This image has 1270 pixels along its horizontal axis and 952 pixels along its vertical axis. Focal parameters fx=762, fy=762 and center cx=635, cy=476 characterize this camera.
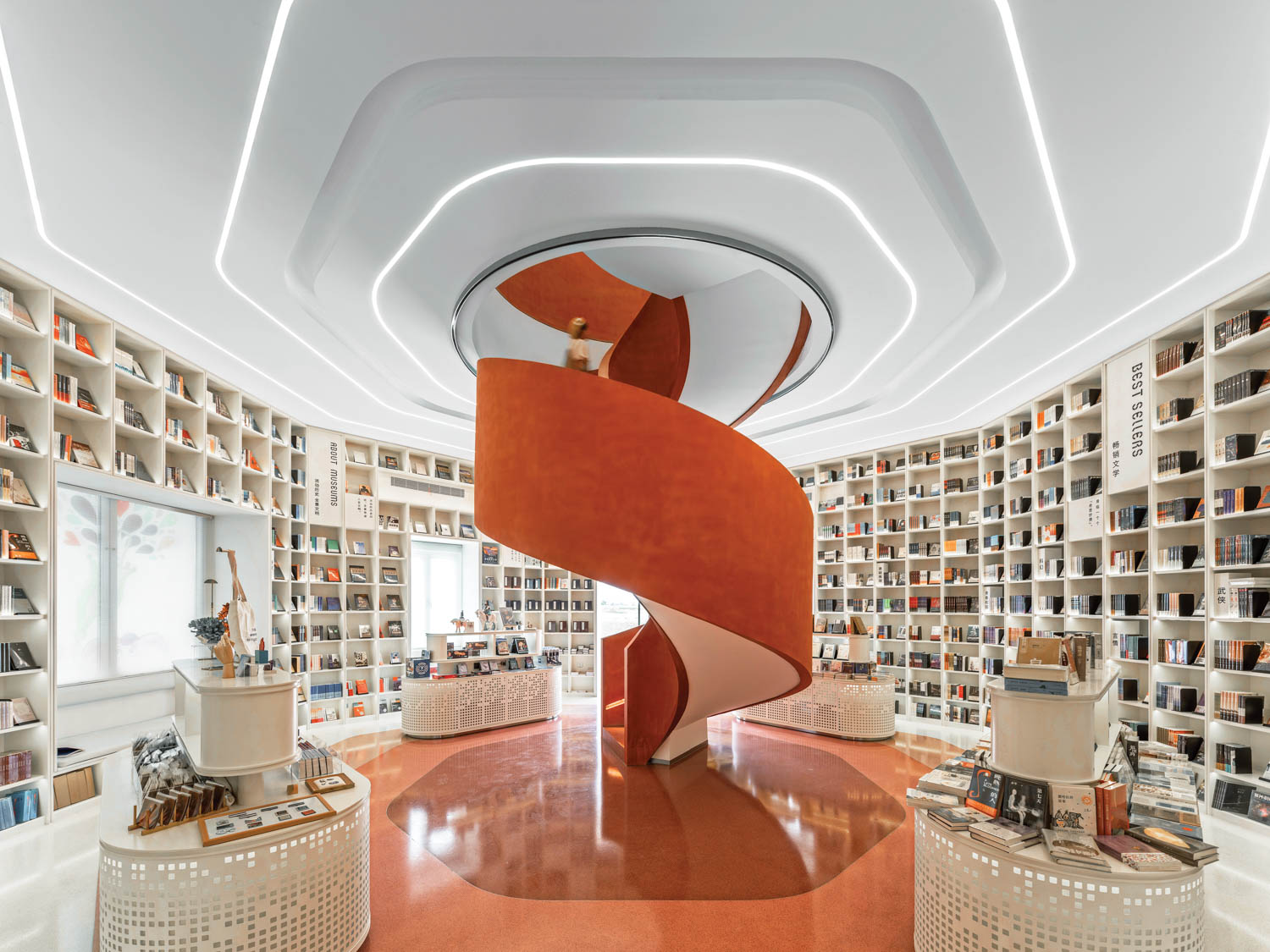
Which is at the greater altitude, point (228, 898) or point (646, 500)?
point (646, 500)

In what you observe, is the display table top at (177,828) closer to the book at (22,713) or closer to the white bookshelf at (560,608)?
the book at (22,713)

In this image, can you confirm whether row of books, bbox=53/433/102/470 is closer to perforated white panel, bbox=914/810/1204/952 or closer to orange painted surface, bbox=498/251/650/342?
orange painted surface, bbox=498/251/650/342

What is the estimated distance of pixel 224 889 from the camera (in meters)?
2.88

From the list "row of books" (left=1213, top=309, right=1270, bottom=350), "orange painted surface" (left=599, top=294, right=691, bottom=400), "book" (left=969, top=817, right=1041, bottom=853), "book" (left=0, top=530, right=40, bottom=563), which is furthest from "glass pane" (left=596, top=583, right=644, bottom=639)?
"book" (left=969, top=817, right=1041, bottom=853)

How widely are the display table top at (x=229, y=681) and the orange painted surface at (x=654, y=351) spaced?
11.9 ft

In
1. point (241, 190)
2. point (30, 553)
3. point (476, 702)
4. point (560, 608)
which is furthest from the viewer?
point (560, 608)

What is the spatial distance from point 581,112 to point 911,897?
165 inches

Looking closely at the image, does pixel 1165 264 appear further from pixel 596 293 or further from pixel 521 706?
pixel 521 706

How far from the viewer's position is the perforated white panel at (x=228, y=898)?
2834mm

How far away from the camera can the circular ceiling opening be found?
4.86 metres

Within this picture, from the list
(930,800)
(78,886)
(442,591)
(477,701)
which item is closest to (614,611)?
(442,591)

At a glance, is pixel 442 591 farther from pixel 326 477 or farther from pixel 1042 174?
pixel 1042 174

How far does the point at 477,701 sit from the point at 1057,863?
675 centimetres

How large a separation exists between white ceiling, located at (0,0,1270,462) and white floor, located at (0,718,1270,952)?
3567 mm
